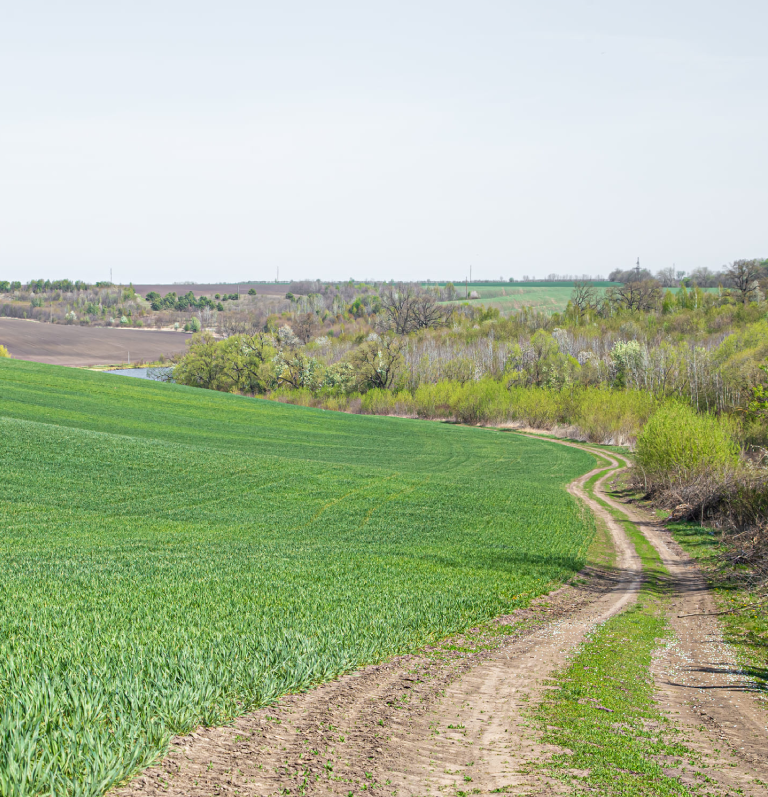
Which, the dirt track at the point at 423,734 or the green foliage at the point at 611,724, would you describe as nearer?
the dirt track at the point at 423,734

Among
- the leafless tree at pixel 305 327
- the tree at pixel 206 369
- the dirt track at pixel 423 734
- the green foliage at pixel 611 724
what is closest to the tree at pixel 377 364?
the tree at pixel 206 369

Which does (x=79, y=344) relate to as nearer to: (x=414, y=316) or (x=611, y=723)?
(x=414, y=316)

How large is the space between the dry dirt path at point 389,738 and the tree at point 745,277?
130 m

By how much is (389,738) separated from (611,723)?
2.98m

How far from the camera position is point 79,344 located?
154 metres

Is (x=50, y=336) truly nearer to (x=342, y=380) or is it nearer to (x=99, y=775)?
(x=342, y=380)

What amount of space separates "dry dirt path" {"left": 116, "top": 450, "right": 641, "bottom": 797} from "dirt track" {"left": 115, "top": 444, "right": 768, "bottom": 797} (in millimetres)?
15

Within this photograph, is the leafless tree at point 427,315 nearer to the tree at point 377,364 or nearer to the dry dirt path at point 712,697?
the tree at point 377,364

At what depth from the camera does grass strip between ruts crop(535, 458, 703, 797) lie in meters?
6.80

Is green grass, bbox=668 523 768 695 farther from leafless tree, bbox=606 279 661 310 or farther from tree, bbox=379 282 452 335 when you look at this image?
tree, bbox=379 282 452 335

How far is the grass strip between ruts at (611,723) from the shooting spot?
22.3ft

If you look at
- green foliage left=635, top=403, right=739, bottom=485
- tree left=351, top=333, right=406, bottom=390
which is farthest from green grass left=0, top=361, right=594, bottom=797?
→ tree left=351, top=333, right=406, bottom=390

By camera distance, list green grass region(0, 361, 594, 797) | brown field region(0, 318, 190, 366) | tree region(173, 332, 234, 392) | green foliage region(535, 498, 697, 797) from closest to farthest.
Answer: green foliage region(535, 498, 697, 797)
green grass region(0, 361, 594, 797)
tree region(173, 332, 234, 392)
brown field region(0, 318, 190, 366)

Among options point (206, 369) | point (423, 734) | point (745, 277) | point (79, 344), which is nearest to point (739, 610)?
point (423, 734)
